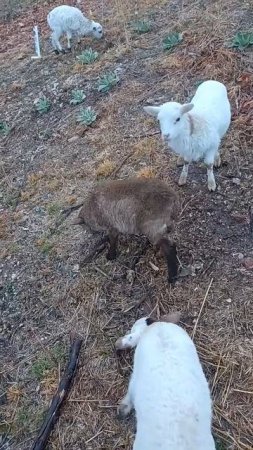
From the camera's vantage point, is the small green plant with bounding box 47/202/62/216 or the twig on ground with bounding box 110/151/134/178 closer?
the small green plant with bounding box 47/202/62/216

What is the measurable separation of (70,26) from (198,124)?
16.1ft

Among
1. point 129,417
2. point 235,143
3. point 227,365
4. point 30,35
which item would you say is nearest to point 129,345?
point 129,417

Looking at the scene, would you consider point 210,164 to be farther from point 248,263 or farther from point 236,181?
point 248,263

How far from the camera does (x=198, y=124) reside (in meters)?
4.47

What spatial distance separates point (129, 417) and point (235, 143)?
305cm

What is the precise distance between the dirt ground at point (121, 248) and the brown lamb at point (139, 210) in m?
0.34

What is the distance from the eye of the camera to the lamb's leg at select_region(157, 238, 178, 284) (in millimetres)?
4070

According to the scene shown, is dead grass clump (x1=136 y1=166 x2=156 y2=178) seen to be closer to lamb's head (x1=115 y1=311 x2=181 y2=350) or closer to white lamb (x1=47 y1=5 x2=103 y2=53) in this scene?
lamb's head (x1=115 y1=311 x2=181 y2=350)

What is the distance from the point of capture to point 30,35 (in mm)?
9844

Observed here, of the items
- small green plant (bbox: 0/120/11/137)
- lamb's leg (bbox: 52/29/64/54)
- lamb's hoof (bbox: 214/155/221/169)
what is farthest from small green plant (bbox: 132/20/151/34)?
lamb's hoof (bbox: 214/155/221/169)

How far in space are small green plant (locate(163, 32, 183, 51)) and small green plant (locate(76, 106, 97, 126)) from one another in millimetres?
1583

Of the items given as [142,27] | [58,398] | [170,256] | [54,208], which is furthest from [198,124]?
[142,27]

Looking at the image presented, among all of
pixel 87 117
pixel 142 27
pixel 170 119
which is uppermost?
pixel 170 119

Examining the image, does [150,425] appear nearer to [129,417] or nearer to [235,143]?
[129,417]
